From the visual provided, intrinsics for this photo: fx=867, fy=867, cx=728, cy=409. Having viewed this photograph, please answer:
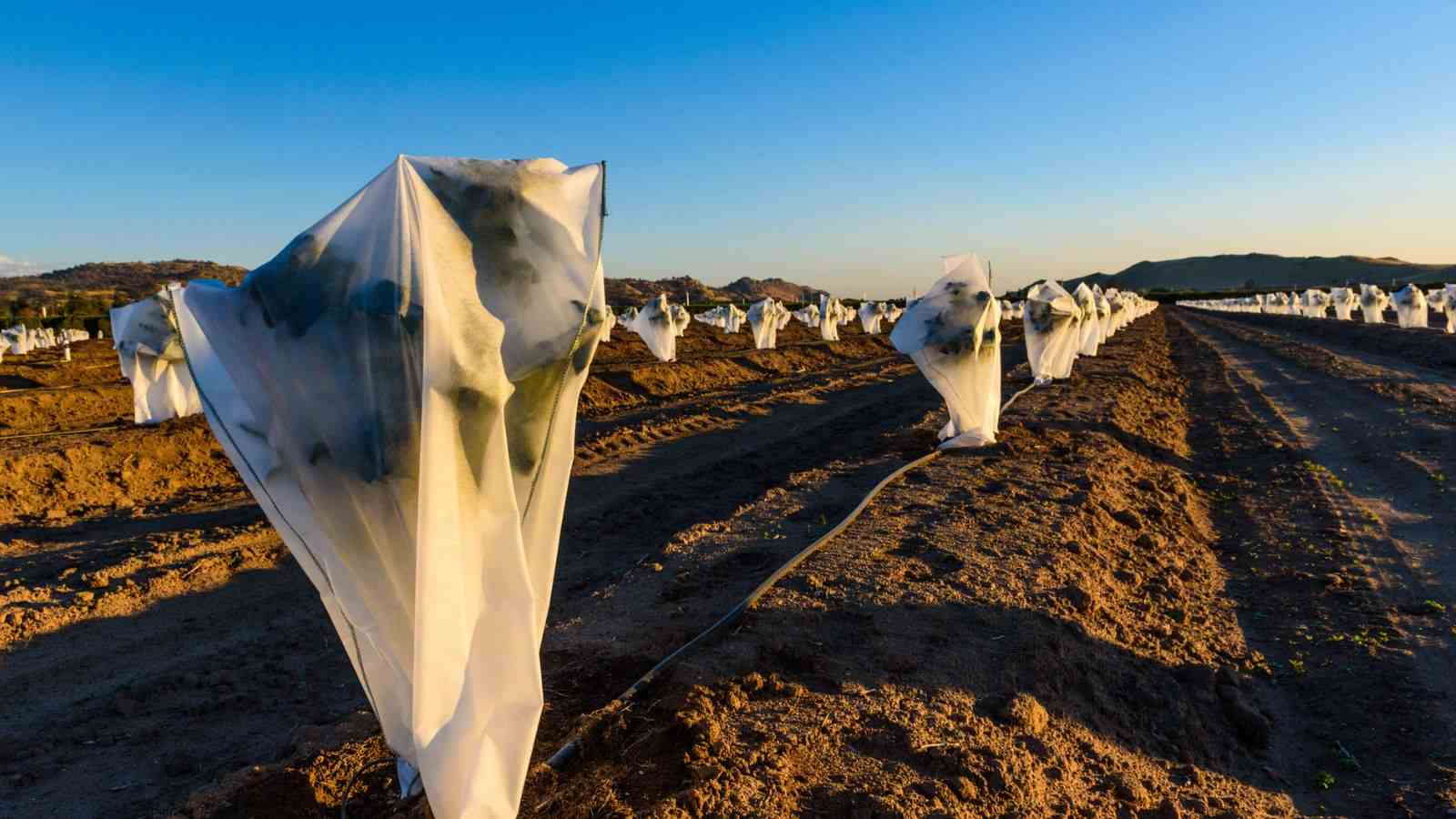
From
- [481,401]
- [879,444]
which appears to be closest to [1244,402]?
[879,444]

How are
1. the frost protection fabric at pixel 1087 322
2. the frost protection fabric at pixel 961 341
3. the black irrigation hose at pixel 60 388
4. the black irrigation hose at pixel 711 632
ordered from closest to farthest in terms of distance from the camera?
1. the black irrigation hose at pixel 711 632
2. the frost protection fabric at pixel 961 341
3. the black irrigation hose at pixel 60 388
4. the frost protection fabric at pixel 1087 322

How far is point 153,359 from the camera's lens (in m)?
14.7

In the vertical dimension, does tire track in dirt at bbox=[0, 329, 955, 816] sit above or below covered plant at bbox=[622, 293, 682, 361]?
below

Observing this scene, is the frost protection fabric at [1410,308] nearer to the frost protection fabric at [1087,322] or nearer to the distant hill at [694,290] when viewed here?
the frost protection fabric at [1087,322]

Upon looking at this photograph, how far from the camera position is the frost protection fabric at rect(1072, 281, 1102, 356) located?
23.6 m

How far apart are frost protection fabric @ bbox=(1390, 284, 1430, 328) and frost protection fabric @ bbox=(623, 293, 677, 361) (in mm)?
32337

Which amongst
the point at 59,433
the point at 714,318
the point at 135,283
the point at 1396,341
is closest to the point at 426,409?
the point at 59,433

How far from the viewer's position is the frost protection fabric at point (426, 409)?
2.43 meters

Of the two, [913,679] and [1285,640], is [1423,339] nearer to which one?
[1285,640]

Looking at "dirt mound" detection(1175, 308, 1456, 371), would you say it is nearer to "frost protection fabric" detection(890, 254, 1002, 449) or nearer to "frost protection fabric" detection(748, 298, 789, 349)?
"frost protection fabric" detection(890, 254, 1002, 449)

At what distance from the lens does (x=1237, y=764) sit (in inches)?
163

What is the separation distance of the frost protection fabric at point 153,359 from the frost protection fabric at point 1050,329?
15459mm

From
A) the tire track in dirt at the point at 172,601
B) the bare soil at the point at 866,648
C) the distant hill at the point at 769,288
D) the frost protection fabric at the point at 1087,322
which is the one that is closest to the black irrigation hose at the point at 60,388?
the tire track in dirt at the point at 172,601

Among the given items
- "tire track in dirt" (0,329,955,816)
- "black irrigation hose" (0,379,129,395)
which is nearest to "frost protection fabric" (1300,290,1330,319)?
"tire track in dirt" (0,329,955,816)
